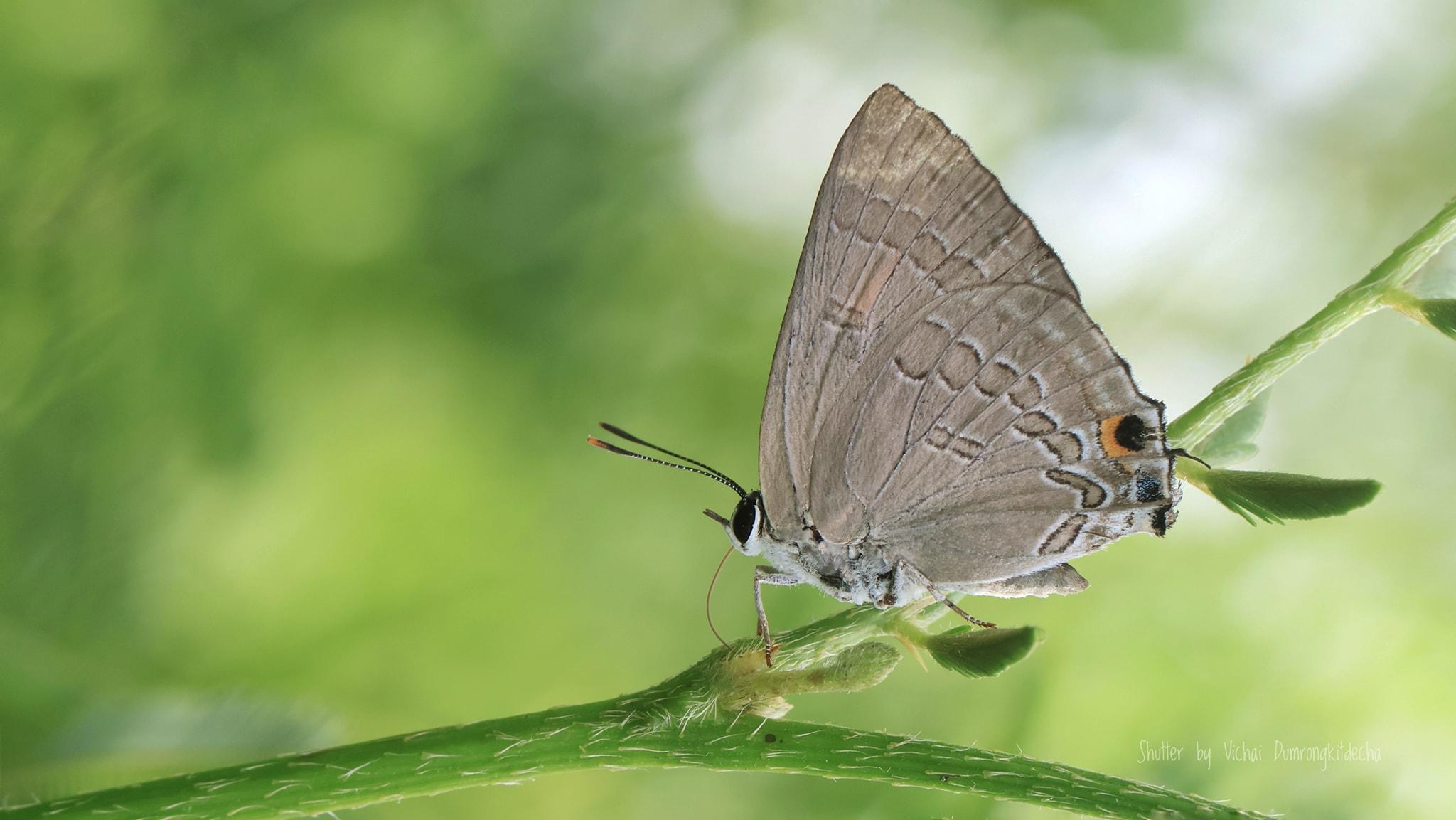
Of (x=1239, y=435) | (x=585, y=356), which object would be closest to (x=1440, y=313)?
(x=1239, y=435)

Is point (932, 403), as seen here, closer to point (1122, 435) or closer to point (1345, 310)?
point (1122, 435)

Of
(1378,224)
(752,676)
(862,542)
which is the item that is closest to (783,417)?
(862,542)

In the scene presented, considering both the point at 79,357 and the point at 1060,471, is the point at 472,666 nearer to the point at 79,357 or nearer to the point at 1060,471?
the point at 79,357

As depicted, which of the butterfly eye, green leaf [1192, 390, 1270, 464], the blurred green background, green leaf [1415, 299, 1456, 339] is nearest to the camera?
green leaf [1415, 299, 1456, 339]

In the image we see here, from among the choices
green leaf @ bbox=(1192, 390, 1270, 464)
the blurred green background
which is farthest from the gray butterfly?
the blurred green background

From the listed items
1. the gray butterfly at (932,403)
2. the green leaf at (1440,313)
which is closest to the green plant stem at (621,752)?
the gray butterfly at (932,403)

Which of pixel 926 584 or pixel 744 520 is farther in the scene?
pixel 744 520

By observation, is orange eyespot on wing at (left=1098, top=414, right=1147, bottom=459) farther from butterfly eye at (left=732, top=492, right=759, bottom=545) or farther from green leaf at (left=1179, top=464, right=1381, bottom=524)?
butterfly eye at (left=732, top=492, right=759, bottom=545)
